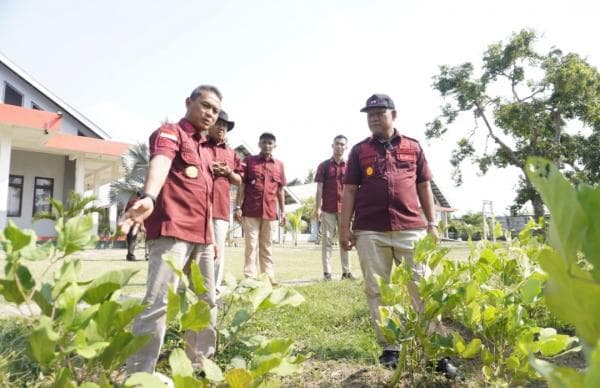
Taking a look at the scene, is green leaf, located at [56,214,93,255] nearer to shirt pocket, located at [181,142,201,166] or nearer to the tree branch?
shirt pocket, located at [181,142,201,166]

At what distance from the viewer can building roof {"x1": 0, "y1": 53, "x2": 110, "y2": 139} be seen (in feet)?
53.6

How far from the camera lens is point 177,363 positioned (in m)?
0.88

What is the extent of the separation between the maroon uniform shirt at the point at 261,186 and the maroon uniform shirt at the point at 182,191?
2727 mm

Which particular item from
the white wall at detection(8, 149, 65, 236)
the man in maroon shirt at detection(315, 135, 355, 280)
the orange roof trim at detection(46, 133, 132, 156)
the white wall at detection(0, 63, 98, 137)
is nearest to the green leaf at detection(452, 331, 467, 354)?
the man in maroon shirt at detection(315, 135, 355, 280)

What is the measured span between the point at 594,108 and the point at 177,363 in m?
23.7

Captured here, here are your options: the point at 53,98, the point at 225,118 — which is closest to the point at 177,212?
the point at 225,118

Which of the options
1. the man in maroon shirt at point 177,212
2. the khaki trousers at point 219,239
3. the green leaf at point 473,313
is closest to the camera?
the green leaf at point 473,313

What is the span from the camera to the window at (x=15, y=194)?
15.0 metres

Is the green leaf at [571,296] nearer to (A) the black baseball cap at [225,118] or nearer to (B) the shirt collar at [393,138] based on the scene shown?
(B) the shirt collar at [393,138]

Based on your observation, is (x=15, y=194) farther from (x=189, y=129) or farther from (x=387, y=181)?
(x=387, y=181)

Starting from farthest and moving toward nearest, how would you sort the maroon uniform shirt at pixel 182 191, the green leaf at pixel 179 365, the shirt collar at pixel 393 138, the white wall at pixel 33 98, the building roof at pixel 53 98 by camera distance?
1. the white wall at pixel 33 98
2. the building roof at pixel 53 98
3. the shirt collar at pixel 393 138
4. the maroon uniform shirt at pixel 182 191
5. the green leaf at pixel 179 365

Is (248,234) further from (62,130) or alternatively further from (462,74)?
(462,74)

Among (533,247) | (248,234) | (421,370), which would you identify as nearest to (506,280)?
(533,247)

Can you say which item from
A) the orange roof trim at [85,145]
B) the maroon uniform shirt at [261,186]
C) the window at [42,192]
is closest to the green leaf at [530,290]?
the maroon uniform shirt at [261,186]
